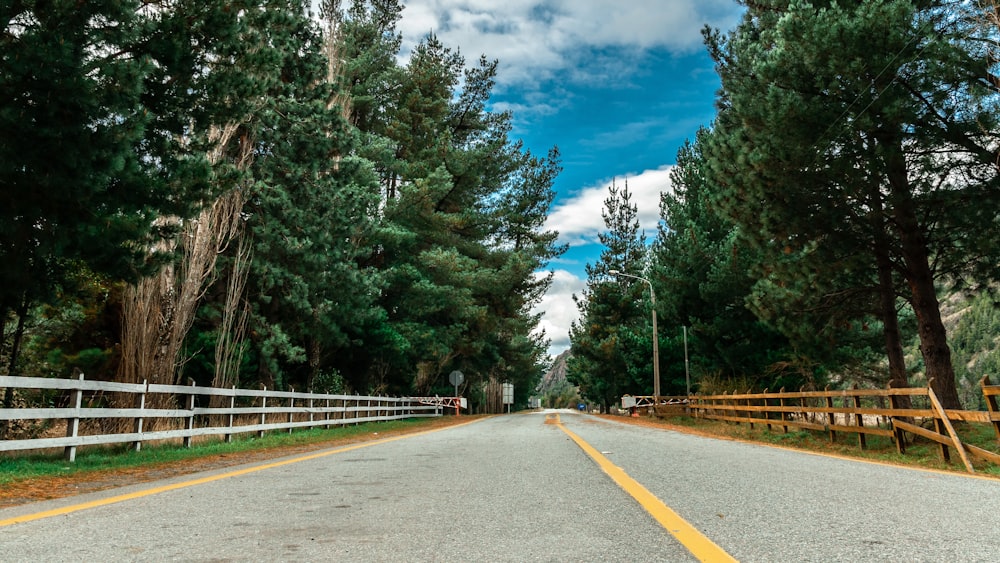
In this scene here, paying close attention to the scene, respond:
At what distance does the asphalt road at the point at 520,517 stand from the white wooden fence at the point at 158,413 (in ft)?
7.48

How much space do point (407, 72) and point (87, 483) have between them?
26790 millimetres

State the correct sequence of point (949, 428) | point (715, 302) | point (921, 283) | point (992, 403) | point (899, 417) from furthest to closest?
point (715, 302) < point (921, 283) < point (899, 417) < point (949, 428) < point (992, 403)

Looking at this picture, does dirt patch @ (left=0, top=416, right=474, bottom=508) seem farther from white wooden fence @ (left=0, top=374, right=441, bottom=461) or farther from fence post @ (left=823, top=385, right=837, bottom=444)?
fence post @ (left=823, top=385, right=837, bottom=444)

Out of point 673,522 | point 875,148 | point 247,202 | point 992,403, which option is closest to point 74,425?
point 673,522

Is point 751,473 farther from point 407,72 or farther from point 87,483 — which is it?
point 407,72

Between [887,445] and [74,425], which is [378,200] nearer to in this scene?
[74,425]

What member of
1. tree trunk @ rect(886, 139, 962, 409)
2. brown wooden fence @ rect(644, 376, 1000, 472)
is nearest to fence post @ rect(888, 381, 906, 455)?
brown wooden fence @ rect(644, 376, 1000, 472)

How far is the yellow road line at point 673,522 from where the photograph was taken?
3145mm

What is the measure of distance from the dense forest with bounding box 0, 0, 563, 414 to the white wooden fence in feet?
3.47

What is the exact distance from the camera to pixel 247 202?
1711 centimetres

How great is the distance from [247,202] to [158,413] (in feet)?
27.7

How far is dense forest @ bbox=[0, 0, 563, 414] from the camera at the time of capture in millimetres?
7238

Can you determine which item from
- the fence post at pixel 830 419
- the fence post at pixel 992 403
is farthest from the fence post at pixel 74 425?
the fence post at pixel 830 419

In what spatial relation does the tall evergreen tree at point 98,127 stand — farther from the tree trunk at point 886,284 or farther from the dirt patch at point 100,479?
the tree trunk at point 886,284
